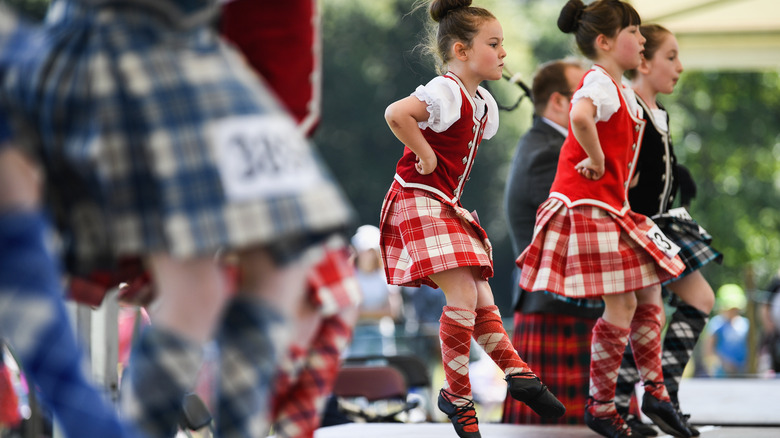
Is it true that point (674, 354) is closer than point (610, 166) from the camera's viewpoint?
No

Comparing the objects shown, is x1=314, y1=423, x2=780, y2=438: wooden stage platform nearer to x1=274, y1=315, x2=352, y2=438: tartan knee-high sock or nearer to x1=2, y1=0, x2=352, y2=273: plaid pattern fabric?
x1=274, y1=315, x2=352, y2=438: tartan knee-high sock

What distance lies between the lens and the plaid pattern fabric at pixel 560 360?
14.6 ft

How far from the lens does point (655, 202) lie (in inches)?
149

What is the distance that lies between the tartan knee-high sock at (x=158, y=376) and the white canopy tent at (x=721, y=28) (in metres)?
5.53

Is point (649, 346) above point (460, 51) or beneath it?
beneath

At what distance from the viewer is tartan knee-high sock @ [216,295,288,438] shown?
164 centimetres

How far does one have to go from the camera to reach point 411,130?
311 cm

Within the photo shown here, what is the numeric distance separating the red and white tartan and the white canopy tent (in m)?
3.49


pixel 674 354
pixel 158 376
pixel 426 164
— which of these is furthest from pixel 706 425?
pixel 158 376

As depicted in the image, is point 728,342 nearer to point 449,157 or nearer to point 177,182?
point 449,157

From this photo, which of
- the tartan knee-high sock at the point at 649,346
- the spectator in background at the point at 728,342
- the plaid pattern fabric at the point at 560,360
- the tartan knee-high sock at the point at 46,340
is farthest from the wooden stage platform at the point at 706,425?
the spectator in background at the point at 728,342

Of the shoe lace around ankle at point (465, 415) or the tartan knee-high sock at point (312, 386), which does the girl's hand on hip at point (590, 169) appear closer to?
the shoe lace around ankle at point (465, 415)

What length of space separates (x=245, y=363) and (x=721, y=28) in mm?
6258

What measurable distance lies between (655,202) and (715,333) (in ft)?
25.3
